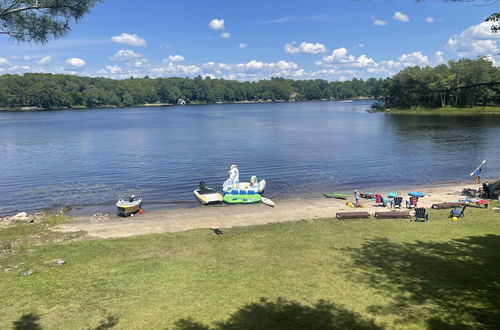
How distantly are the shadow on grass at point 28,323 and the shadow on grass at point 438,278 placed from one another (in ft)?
31.8

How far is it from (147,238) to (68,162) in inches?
1465

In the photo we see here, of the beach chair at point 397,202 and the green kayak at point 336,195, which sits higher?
the beach chair at point 397,202

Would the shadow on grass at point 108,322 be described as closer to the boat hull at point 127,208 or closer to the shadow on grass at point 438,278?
the shadow on grass at point 438,278

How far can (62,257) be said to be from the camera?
1688 centimetres

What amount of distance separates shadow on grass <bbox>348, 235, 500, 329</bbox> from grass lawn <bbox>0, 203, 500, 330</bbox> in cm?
4

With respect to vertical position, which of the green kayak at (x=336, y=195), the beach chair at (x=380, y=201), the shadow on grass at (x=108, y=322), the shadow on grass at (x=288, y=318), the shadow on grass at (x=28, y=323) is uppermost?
the shadow on grass at (x=288, y=318)

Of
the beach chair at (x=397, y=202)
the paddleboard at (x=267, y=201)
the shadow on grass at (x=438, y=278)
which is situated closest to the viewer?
the shadow on grass at (x=438, y=278)

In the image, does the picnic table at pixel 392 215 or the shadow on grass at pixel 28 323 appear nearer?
the shadow on grass at pixel 28 323

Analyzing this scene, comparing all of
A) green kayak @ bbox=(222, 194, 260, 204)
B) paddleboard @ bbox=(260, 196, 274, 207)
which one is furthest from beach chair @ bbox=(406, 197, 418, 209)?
green kayak @ bbox=(222, 194, 260, 204)

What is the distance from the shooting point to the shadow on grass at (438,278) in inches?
408

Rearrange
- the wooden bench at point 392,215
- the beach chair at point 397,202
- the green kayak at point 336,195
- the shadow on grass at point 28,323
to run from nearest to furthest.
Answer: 1. the shadow on grass at point 28,323
2. the wooden bench at point 392,215
3. the beach chair at point 397,202
4. the green kayak at point 336,195

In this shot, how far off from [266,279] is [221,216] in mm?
12382

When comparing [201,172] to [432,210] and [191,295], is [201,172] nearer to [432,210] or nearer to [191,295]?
[432,210]

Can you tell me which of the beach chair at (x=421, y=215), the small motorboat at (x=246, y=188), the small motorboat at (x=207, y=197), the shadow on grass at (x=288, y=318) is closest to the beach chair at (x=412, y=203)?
the beach chair at (x=421, y=215)
